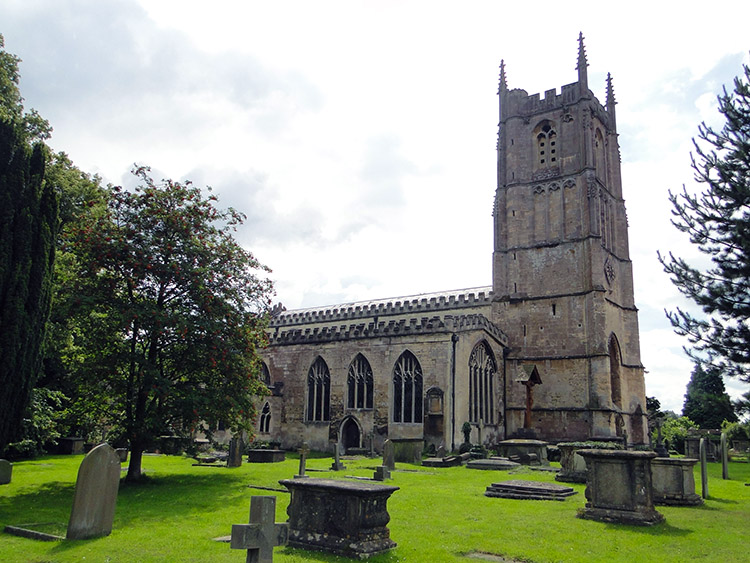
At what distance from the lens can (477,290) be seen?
3881 centimetres

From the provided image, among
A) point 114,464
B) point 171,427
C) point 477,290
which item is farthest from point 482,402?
point 114,464

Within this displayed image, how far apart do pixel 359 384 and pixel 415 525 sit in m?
20.8

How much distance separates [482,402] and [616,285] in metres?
13.2

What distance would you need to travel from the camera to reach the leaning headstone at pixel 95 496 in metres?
8.47

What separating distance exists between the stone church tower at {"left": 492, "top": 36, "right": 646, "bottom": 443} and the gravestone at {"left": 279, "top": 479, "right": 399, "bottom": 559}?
25838 mm

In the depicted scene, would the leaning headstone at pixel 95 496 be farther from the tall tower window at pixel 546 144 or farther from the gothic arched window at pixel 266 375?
the tall tower window at pixel 546 144

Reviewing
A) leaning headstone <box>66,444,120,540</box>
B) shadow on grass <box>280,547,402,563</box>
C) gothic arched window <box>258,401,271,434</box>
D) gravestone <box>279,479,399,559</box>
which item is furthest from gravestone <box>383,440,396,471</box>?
gothic arched window <box>258,401,271,434</box>

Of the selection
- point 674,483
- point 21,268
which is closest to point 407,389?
point 674,483

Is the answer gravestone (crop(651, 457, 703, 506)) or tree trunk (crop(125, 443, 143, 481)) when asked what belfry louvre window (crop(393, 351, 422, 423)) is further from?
gravestone (crop(651, 457, 703, 506))

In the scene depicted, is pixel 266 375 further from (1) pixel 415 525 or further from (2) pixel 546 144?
(1) pixel 415 525

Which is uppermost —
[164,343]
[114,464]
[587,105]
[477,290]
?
[587,105]

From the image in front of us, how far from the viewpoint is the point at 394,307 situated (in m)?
37.2

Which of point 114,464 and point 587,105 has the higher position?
point 587,105

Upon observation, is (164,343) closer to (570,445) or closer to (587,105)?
(570,445)
